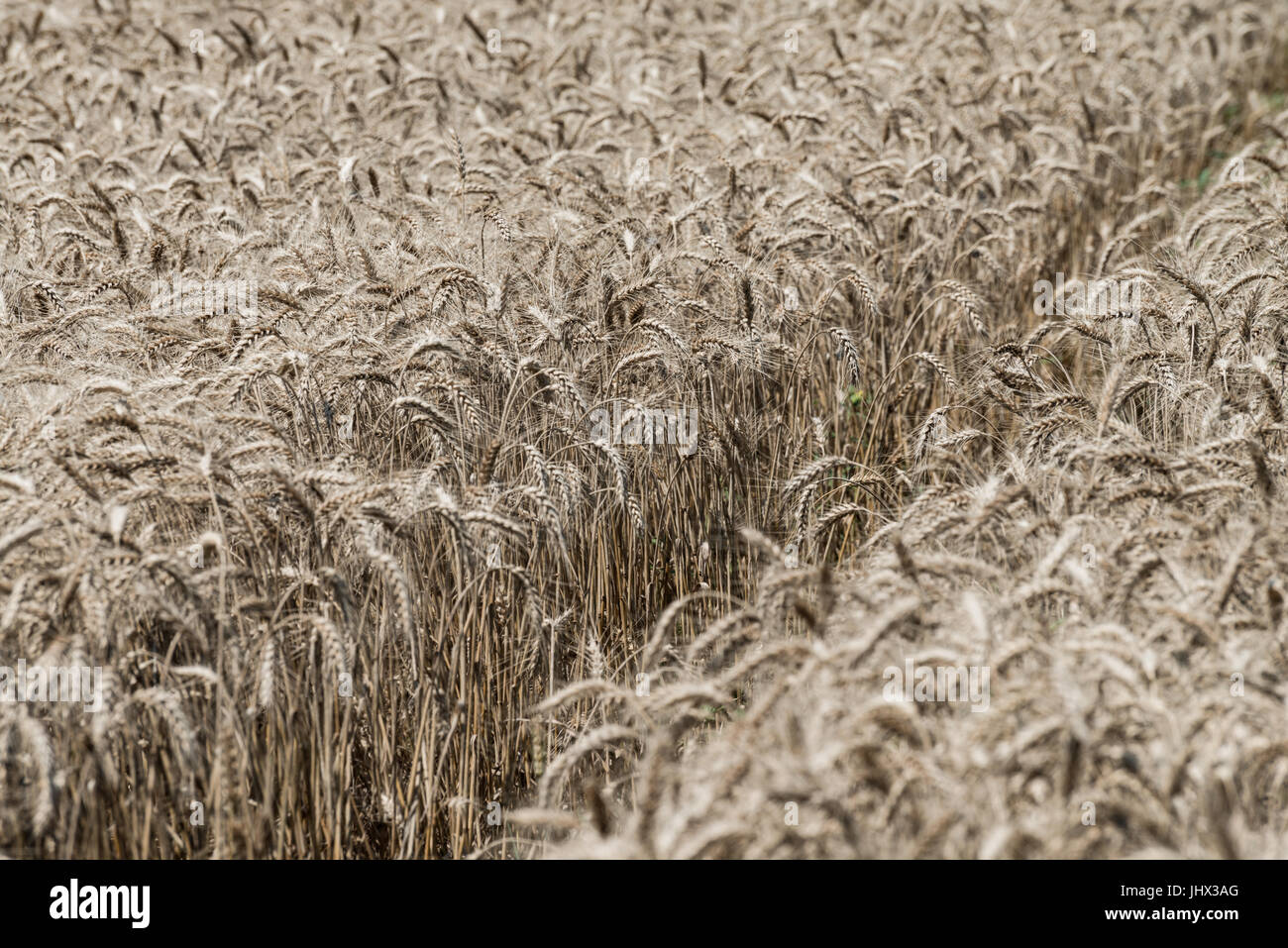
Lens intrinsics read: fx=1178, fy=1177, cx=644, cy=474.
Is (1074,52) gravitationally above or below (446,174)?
above

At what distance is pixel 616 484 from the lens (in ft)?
12.3

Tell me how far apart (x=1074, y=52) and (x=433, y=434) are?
6722 millimetres

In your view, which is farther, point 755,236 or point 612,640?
point 755,236

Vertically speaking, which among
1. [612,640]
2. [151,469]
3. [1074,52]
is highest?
[1074,52]

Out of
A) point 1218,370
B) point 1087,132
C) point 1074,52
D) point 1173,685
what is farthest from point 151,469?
point 1074,52

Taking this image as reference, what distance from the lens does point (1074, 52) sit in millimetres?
8289

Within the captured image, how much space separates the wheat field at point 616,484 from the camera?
2119 mm

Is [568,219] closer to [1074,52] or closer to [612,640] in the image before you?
[612,640]

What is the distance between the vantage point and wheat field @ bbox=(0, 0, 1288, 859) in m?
2.12

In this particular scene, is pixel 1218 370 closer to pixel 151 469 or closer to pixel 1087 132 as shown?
pixel 151 469

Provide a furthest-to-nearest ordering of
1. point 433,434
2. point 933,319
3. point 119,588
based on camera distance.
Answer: point 933,319 < point 433,434 < point 119,588

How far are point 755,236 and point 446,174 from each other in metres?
1.60
